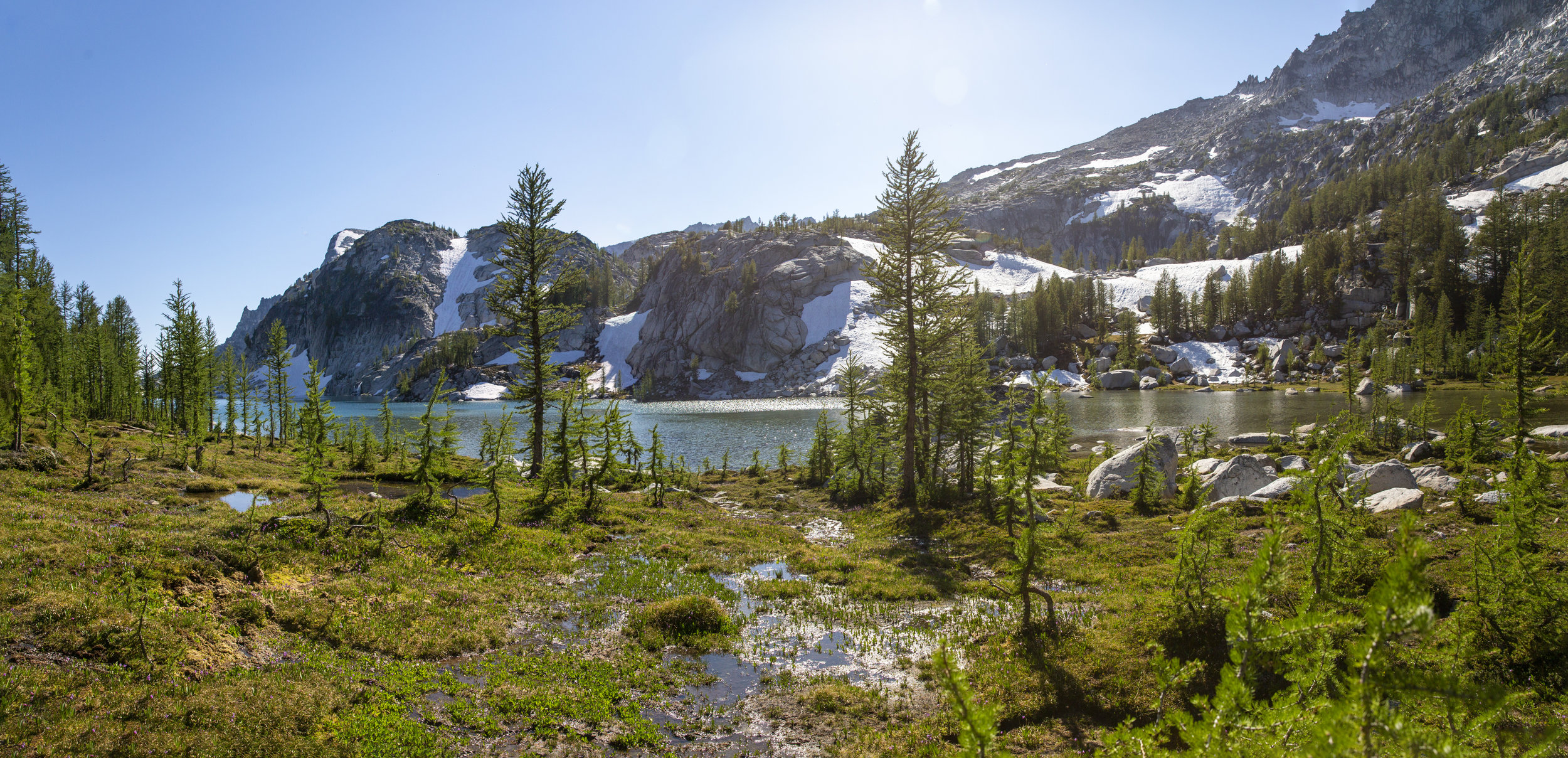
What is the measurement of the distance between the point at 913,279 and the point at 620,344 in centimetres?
15602

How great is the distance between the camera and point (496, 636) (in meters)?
11.5

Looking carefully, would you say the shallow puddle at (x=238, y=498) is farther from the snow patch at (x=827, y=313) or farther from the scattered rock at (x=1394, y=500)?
the snow patch at (x=827, y=313)

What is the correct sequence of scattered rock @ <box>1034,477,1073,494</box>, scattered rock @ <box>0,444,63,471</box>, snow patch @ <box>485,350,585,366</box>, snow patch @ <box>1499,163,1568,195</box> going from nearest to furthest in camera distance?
scattered rock @ <box>0,444,63,471</box> → scattered rock @ <box>1034,477,1073,494</box> → snow patch @ <box>1499,163,1568,195</box> → snow patch @ <box>485,350,585,366</box>

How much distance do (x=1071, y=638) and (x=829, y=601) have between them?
574 cm

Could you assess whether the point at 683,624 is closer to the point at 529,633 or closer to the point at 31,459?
the point at 529,633

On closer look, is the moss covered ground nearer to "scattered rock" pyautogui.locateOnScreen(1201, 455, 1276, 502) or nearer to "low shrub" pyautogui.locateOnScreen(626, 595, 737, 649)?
"low shrub" pyautogui.locateOnScreen(626, 595, 737, 649)

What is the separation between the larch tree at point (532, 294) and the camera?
29500 mm

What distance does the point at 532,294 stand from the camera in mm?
29750

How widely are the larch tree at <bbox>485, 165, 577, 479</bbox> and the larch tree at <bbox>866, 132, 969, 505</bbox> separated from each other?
1613 centimetres

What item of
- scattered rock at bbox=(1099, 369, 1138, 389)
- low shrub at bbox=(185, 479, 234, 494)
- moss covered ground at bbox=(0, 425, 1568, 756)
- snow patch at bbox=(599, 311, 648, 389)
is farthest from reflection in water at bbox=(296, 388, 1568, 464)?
snow patch at bbox=(599, 311, 648, 389)

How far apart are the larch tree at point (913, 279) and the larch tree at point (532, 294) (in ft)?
52.9

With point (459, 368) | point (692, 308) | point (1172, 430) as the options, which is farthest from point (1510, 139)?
point (459, 368)

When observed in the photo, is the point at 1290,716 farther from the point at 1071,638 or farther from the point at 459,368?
the point at 459,368

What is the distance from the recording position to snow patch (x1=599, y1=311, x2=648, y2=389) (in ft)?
525
